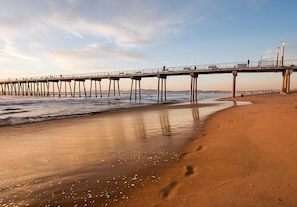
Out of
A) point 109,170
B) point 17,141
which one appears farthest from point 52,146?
point 109,170

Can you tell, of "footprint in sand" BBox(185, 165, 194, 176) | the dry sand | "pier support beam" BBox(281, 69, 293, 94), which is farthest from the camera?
"pier support beam" BBox(281, 69, 293, 94)

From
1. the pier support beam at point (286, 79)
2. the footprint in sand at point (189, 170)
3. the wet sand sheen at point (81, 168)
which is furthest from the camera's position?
the pier support beam at point (286, 79)

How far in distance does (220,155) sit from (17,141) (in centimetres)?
783

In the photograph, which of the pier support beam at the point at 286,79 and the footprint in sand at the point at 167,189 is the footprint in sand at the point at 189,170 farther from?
the pier support beam at the point at 286,79

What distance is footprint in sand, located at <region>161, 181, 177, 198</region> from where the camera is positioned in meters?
3.38

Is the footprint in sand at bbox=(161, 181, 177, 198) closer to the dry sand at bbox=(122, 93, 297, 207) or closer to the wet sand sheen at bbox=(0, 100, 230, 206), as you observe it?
the dry sand at bbox=(122, 93, 297, 207)

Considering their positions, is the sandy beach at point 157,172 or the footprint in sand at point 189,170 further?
the footprint in sand at point 189,170

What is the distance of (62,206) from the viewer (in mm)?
3191

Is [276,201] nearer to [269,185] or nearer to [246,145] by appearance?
[269,185]

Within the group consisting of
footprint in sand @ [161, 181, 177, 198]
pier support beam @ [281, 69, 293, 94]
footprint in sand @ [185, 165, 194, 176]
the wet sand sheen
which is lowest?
the wet sand sheen

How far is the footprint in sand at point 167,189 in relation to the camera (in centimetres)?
338

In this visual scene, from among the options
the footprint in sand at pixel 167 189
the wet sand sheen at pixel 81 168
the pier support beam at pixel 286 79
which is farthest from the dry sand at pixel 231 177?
the pier support beam at pixel 286 79

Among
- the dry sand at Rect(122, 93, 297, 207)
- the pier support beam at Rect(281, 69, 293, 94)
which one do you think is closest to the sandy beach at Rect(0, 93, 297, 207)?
the dry sand at Rect(122, 93, 297, 207)

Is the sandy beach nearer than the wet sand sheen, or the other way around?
the sandy beach
